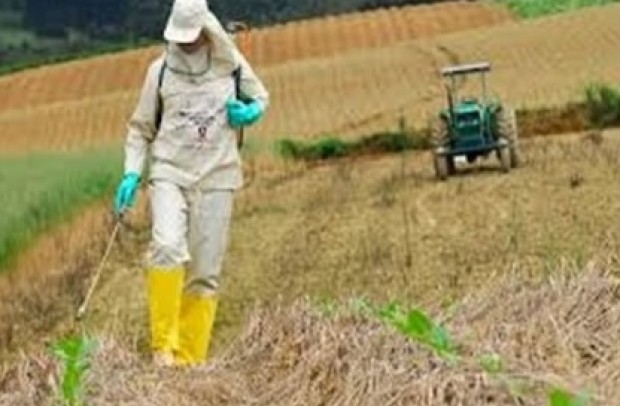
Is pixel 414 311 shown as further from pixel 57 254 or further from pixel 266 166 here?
pixel 266 166

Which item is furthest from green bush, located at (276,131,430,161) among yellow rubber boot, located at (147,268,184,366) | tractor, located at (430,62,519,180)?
yellow rubber boot, located at (147,268,184,366)

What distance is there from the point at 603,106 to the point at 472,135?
9.40 meters

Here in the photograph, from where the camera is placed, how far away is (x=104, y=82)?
182 ft

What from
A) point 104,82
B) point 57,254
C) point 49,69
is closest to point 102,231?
point 57,254

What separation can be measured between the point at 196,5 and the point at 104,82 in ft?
144

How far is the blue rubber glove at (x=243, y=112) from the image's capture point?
1170cm

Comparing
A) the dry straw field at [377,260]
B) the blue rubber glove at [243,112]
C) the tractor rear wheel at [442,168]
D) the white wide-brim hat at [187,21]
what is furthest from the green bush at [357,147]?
the white wide-brim hat at [187,21]

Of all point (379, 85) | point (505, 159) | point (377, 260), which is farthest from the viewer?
point (379, 85)

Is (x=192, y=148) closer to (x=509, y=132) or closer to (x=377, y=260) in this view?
(x=377, y=260)

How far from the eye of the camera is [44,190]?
86.3 feet

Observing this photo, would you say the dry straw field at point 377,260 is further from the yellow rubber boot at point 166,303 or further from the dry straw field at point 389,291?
the yellow rubber boot at point 166,303

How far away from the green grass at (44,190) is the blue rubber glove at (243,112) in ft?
28.6

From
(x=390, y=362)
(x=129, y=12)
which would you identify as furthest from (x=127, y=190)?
(x=129, y=12)

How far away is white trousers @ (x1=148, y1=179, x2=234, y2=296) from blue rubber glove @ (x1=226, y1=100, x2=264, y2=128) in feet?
1.30
